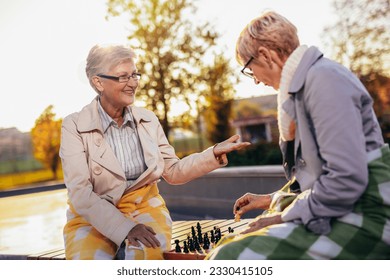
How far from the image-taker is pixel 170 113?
16109 millimetres

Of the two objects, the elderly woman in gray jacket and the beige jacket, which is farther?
the beige jacket

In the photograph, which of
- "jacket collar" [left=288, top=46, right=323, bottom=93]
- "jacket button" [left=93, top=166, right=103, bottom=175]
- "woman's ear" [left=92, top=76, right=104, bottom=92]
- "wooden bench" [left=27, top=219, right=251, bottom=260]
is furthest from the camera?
"wooden bench" [left=27, top=219, right=251, bottom=260]

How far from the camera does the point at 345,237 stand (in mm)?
2078

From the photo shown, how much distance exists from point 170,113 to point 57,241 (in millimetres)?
8860

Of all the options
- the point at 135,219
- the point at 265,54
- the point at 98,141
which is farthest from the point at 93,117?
the point at 265,54

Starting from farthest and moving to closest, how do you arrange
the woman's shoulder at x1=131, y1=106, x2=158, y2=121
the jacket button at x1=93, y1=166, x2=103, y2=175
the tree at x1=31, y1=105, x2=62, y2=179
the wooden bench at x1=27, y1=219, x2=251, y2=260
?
the tree at x1=31, y1=105, x2=62, y2=179 → the wooden bench at x1=27, y1=219, x2=251, y2=260 → the woman's shoulder at x1=131, y1=106, x2=158, y2=121 → the jacket button at x1=93, y1=166, x2=103, y2=175

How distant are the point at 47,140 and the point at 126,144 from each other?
17.9m

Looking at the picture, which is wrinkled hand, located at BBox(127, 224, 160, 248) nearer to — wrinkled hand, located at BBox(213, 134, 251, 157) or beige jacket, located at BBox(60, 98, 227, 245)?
beige jacket, located at BBox(60, 98, 227, 245)

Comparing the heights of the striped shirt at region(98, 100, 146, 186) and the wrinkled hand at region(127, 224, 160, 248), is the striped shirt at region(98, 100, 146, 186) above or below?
above

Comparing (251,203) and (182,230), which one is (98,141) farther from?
(182,230)

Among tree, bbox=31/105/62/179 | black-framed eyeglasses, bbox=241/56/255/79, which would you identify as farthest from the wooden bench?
A: tree, bbox=31/105/62/179

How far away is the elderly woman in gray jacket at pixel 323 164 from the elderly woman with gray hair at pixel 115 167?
95cm

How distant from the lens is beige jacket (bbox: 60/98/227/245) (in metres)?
3.09

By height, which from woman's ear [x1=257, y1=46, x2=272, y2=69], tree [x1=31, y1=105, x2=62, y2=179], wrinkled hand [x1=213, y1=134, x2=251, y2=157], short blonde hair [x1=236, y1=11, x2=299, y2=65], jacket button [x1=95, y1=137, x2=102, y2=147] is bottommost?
tree [x1=31, y1=105, x2=62, y2=179]
